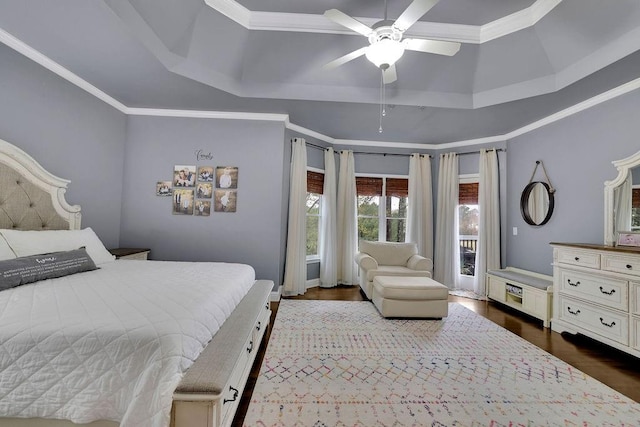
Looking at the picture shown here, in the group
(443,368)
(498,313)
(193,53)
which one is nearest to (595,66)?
(498,313)

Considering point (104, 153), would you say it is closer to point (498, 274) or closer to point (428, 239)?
point (428, 239)

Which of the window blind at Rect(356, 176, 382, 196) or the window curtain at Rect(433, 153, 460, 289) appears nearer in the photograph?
the window curtain at Rect(433, 153, 460, 289)

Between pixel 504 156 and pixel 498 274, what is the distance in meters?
2.05

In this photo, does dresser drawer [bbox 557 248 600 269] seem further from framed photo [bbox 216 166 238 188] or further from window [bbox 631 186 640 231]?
framed photo [bbox 216 166 238 188]

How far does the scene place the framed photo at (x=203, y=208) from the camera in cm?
391

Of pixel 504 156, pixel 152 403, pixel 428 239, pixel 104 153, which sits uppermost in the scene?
pixel 504 156

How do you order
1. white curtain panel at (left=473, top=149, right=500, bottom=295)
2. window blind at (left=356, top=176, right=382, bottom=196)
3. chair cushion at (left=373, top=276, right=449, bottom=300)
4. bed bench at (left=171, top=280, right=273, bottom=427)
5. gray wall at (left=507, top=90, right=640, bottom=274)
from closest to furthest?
1. bed bench at (left=171, top=280, right=273, bottom=427)
2. gray wall at (left=507, top=90, right=640, bottom=274)
3. chair cushion at (left=373, top=276, right=449, bottom=300)
4. white curtain panel at (left=473, top=149, right=500, bottom=295)
5. window blind at (left=356, top=176, right=382, bottom=196)

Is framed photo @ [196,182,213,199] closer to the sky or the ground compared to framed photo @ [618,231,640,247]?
closer to the sky

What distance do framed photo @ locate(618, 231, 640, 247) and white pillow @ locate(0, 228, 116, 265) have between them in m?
5.18

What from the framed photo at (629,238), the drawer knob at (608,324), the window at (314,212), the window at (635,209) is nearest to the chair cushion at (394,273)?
the window at (314,212)

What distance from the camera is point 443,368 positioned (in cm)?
223

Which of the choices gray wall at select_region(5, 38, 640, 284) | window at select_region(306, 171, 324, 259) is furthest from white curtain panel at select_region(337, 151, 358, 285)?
gray wall at select_region(5, 38, 640, 284)

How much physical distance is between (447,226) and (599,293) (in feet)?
7.85

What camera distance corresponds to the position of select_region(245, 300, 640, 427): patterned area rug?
5.50 feet
